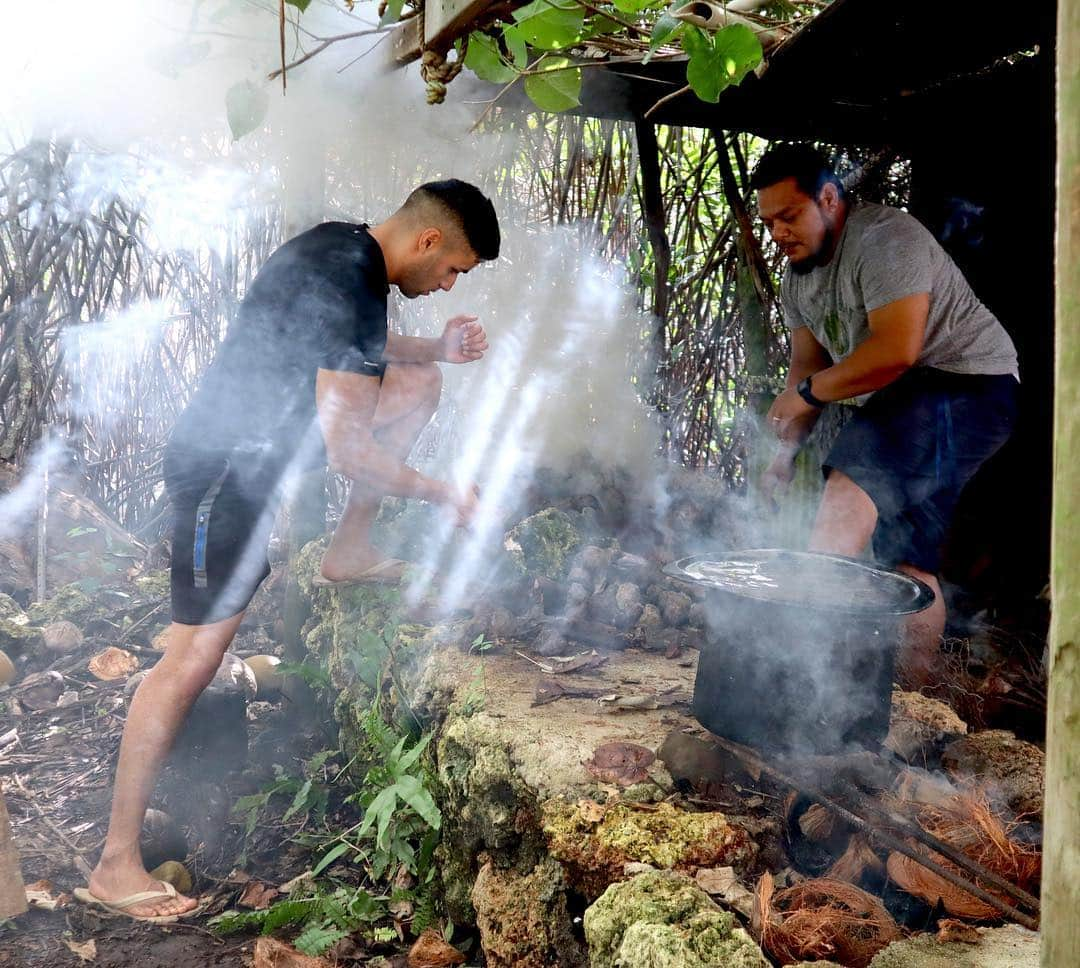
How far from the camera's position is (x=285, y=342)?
3168 millimetres

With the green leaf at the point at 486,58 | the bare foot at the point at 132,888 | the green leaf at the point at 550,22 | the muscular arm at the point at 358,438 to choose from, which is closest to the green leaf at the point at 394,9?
the green leaf at the point at 486,58

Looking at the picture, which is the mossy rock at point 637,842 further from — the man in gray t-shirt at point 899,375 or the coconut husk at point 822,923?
the man in gray t-shirt at point 899,375

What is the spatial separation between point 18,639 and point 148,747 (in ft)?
9.09

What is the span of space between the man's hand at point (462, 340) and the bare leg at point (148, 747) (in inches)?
66.3

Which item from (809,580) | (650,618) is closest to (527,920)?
(809,580)

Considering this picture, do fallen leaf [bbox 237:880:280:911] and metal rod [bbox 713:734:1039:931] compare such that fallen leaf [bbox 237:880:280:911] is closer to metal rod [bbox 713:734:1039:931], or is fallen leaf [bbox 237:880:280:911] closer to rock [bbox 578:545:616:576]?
metal rod [bbox 713:734:1039:931]

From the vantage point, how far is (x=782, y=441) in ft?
13.6

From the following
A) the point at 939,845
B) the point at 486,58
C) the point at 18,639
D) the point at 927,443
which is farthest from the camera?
the point at 18,639

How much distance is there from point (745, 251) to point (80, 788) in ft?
14.8

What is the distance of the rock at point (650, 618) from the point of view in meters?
3.73

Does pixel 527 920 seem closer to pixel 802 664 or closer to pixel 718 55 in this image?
pixel 802 664

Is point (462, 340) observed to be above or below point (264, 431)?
above

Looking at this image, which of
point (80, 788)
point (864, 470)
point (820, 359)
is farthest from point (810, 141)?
point (80, 788)

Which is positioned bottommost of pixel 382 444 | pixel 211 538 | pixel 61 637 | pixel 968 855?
pixel 61 637
